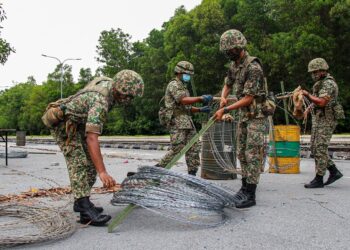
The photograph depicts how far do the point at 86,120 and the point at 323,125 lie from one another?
4.07m

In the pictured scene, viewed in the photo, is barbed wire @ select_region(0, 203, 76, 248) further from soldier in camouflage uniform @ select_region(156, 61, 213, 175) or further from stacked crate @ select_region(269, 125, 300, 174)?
stacked crate @ select_region(269, 125, 300, 174)

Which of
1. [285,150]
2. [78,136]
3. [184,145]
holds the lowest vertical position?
[285,150]

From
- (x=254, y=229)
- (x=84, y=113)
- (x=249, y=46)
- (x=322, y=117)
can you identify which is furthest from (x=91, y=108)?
(x=249, y=46)

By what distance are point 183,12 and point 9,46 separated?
1245 inches

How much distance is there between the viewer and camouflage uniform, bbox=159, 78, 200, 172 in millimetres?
7176

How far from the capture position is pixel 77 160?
15.8 feet

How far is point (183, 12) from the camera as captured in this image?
138ft

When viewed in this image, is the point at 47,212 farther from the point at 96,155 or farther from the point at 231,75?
the point at 231,75

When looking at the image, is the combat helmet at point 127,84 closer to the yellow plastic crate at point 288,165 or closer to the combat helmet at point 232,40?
the combat helmet at point 232,40

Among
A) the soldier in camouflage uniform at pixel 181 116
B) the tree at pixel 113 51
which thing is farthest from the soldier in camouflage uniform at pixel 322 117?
the tree at pixel 113 51

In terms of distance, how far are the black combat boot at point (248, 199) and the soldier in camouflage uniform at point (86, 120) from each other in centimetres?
167

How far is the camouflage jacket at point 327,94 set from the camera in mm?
7154

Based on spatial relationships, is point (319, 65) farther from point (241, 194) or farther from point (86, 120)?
point (86, 120)

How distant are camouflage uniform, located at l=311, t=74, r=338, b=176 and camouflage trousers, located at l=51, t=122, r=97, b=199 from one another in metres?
3.78
